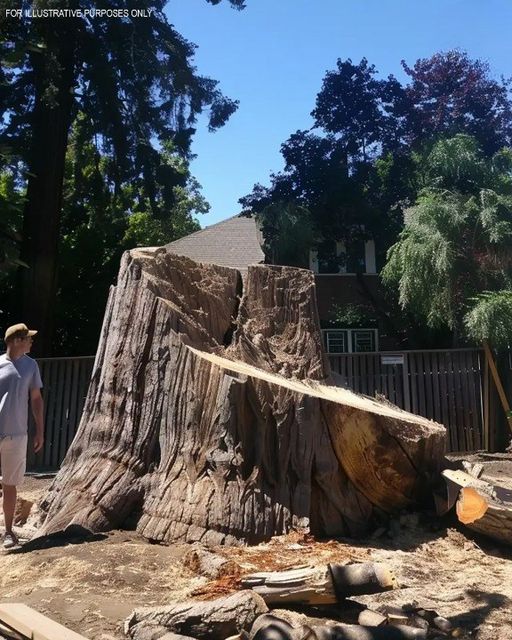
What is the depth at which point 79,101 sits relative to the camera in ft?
51.2

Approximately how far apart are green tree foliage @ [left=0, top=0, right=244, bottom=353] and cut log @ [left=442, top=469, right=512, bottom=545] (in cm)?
1078

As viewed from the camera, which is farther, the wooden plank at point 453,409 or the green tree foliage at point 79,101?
the green tree foliage at point 79,101

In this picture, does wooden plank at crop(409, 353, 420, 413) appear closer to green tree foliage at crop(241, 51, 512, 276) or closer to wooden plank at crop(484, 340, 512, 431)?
wooden plank at crop(484, 340, 512, 431)

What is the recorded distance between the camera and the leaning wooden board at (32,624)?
3.29 meters

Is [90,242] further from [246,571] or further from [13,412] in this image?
[246,571]

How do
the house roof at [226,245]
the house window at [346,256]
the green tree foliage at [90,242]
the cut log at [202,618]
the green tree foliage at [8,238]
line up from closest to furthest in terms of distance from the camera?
the cut log at [202,618], the green tree foliage at [8,238], the green tree foliage at [90,242], the house window at [346,256], the house roof at [226,245]

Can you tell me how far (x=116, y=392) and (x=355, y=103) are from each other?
48.1 feet

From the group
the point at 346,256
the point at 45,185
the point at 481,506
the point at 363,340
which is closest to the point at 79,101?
→ the point at 45,185

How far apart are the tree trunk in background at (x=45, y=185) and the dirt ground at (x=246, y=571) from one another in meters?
10.2

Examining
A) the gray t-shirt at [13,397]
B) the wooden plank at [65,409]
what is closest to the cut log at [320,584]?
the gray t-shirt at [13,397]

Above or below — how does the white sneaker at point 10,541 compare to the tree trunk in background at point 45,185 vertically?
below

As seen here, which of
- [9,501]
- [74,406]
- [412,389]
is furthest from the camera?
[412,389]

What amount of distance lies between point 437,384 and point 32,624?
934cm

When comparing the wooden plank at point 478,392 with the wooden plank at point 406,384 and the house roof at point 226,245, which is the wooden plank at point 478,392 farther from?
the house roof at point 226,245
